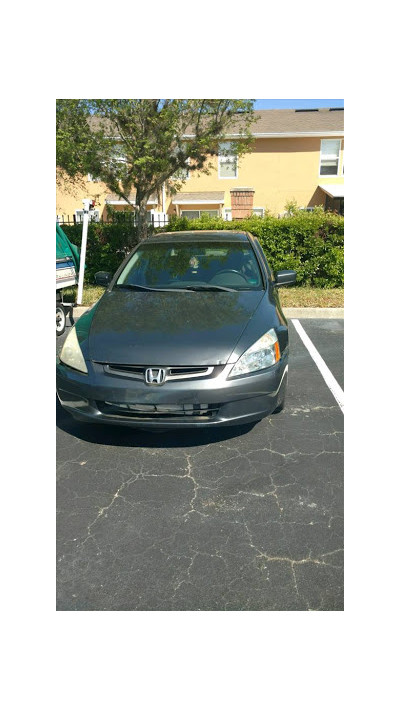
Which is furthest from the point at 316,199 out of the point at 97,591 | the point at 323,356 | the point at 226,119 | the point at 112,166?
the point at 97,591

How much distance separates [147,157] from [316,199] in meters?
13.9

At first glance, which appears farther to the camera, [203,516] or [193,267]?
[193,267]

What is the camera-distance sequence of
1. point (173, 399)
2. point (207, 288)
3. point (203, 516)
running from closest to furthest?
point (203, 516), point (173, 399), point (207, 288)

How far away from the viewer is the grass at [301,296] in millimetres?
7793

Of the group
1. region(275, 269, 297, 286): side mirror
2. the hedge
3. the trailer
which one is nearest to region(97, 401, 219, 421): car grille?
region(275, 269, 297, 286): side mirror

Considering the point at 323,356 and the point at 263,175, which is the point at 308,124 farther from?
the point at 323,356

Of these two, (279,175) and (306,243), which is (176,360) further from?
(279,175)

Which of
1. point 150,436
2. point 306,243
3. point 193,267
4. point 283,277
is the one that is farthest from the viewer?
point 306,243

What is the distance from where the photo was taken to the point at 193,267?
4148mm

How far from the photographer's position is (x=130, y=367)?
2.85 metres

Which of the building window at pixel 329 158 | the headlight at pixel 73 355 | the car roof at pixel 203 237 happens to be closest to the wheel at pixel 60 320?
the car roof at pixel 203 237

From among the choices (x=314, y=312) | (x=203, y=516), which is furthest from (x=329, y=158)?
(x=203, y=516)

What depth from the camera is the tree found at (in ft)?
25.5

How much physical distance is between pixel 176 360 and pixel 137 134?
22.4 feet
